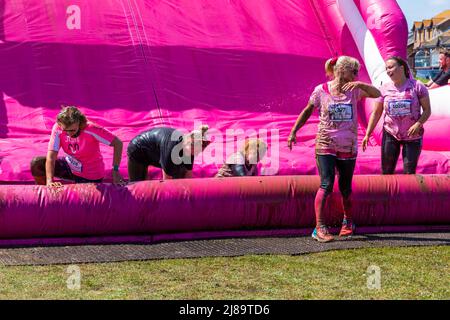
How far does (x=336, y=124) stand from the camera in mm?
4488

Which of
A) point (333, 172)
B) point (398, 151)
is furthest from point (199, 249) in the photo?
point (398, 151)

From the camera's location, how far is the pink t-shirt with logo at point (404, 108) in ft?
16.0

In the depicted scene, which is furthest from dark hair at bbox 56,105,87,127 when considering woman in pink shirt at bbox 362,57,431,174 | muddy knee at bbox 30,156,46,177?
woman in pink shirt at bbox 362,57,431,174

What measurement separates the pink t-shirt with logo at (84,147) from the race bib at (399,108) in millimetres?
1769

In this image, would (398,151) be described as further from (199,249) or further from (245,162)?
(199,249)

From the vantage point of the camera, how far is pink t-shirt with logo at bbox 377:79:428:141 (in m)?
4.89

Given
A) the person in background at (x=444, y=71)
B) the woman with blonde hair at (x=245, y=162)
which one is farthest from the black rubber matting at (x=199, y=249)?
the person in background at (x=444, y=71)

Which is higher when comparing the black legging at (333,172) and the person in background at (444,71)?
the person in background at (444,71)

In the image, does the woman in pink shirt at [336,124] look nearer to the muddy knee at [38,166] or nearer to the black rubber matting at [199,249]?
the black rubber matting at [199,249]

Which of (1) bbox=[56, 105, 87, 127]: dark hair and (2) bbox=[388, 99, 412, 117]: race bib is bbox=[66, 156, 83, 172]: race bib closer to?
(1) bbox=[56, 105, 87, 127]: dark hair

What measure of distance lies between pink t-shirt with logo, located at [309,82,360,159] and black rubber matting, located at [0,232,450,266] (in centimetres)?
53

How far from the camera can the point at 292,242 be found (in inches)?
176
